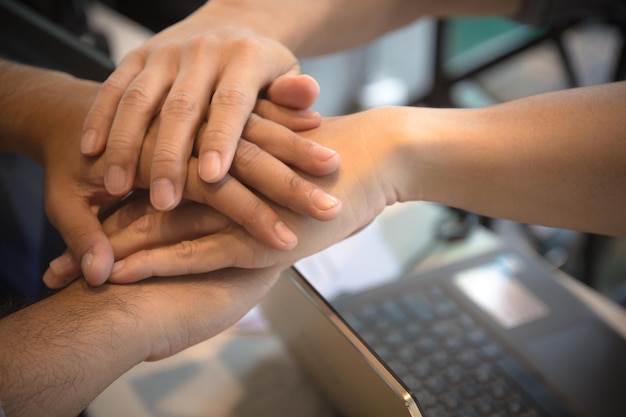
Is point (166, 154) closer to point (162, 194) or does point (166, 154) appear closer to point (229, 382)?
point (162, 194)

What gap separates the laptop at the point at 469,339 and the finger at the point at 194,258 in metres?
0.06

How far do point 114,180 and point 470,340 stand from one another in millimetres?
454

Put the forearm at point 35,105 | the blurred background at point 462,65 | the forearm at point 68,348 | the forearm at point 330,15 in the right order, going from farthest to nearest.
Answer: the blurred background at point 462,65
the forearm at point 330,15
the forearm at point 35,105
the forearm at point 68,348

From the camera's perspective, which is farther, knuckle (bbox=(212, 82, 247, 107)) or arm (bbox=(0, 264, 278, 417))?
knuckle (bbox=(212, 82, 247, 107))

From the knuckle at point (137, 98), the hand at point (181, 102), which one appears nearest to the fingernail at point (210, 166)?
the hand at point (181, 102)

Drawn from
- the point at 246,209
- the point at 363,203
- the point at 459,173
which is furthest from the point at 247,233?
the point at 459,173

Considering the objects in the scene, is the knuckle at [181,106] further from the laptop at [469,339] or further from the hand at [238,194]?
the laptop at [469,339]

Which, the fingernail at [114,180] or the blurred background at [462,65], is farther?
the blurred background at [462,65]

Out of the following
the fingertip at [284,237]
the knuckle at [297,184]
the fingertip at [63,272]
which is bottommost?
the fingertip at [63,272]

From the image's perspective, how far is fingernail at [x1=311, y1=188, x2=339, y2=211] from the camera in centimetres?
54

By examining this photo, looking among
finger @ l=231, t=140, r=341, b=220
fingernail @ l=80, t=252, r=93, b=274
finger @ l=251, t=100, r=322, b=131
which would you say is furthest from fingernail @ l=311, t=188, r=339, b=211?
fingernail @ l=80, t=252, r=93, b=274

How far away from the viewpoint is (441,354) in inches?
26.9

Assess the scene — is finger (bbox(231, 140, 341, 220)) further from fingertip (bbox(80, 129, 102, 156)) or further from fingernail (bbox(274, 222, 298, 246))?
fingertip (bbox(80, 129, 102, 156))

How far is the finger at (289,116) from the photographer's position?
0.63 m
